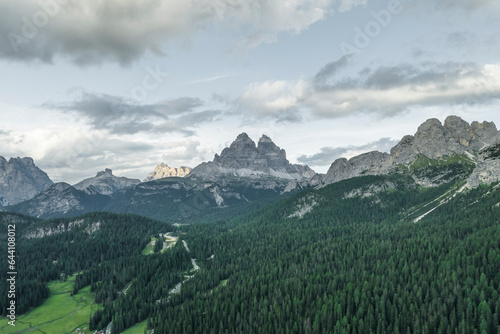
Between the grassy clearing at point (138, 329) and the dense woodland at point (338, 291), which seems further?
the grassy clearing at point (138, 329)

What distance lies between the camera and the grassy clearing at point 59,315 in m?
139

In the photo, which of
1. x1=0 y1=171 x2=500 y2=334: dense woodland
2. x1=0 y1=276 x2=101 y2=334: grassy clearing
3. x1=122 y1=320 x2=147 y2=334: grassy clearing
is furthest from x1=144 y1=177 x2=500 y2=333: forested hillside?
x1=0 y1=276 x2=101 y2=334: grassy clearing

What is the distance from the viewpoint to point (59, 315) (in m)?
152

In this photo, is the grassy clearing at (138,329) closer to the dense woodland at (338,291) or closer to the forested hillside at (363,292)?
the dense woodland at (338,291)

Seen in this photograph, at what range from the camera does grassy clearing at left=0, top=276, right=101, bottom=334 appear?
139m

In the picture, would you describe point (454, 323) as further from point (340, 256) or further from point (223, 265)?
point (223, 265)

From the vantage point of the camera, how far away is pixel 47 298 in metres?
172

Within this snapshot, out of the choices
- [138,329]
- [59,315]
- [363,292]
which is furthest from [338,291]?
[59,315]

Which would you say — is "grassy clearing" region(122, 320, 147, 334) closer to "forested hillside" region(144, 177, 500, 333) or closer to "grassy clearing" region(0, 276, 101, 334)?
"forested hillside" region(144, 177, 500, 333)

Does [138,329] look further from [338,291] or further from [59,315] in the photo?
[338,291]

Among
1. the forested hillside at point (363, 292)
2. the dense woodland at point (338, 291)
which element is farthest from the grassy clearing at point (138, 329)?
the forested hillside at point (363, 292)

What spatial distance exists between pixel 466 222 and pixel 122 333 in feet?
650

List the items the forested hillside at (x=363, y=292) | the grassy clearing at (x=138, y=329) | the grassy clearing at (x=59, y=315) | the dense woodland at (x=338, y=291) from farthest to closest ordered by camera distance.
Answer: the grassy clearing at (x=59, y=315)
the grassy clearing at (x=138, y=329)
the dense woodland at (x=338, y=291)
the forested hillside at (x=363, y=292)

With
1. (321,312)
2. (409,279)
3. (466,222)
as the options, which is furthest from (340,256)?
(466,222)
